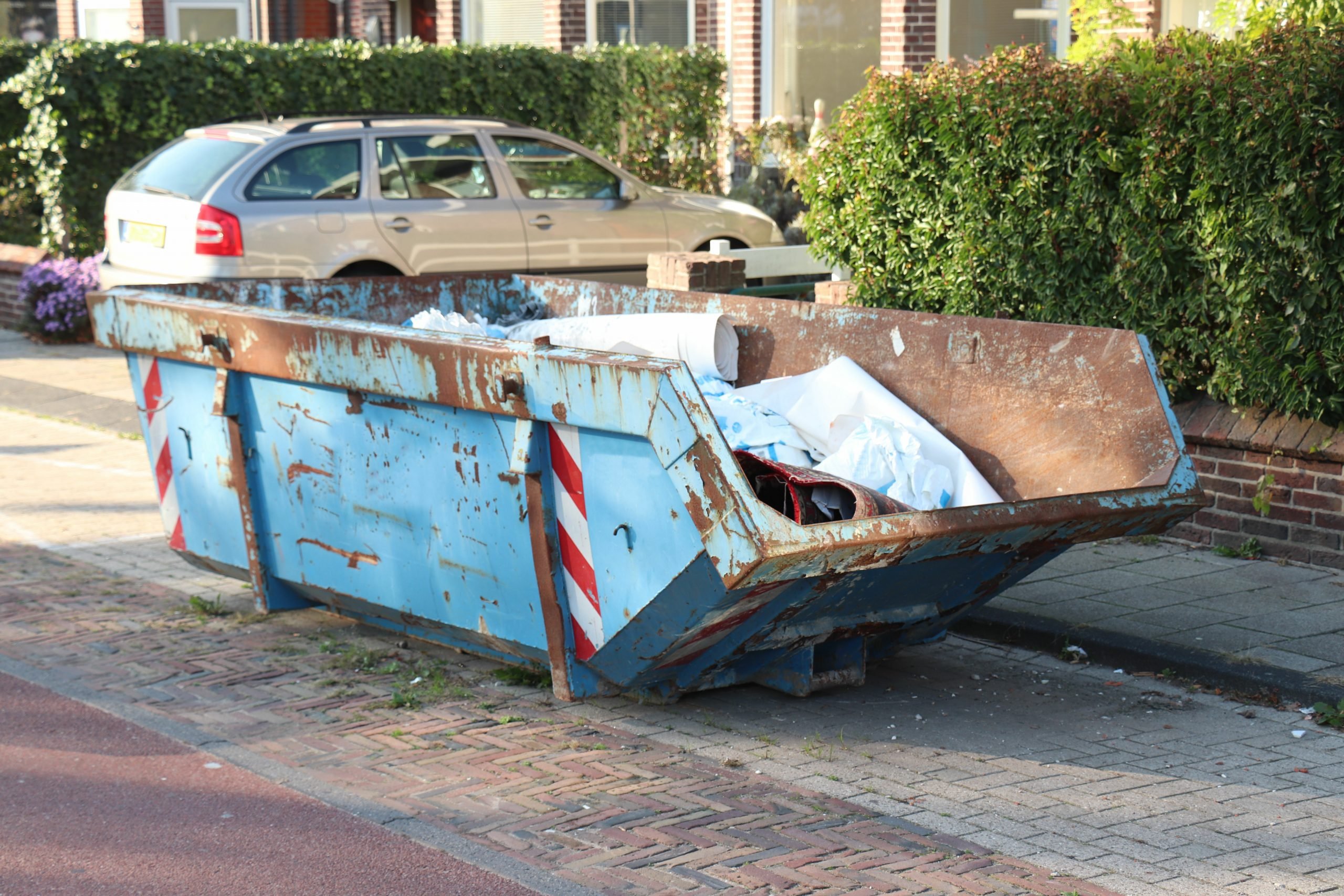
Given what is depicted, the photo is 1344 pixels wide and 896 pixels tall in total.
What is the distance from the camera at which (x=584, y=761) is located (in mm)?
4906

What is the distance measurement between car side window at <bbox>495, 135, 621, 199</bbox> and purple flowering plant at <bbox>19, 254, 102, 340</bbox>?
4.39 metres

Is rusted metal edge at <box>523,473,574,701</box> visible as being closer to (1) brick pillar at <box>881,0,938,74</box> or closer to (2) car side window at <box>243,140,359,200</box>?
(2) car side window at <box>243,140,359,200</box>

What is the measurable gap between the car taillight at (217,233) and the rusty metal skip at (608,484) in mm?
4541

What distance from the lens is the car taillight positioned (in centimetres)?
1096

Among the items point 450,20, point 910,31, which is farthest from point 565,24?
point 910,31

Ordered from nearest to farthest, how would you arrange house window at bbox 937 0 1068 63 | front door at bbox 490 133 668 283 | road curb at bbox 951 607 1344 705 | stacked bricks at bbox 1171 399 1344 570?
road curb at bbox 951 607 1344 705, stacked bricks at bbox 1171 399 1344 570, front door at bbox 490 133 668 283, house window at bbox 937 0 1068 63

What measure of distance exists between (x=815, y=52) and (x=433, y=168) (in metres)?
5.32

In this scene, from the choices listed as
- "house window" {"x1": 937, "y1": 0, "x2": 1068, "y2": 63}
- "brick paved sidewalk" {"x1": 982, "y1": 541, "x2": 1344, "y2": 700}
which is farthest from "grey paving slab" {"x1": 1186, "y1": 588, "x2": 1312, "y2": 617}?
"house window" {"x1": 937, "y1": 0, "x2": 1068, "y2": 63}

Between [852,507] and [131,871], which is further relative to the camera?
[852,507]

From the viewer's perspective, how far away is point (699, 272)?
8922 mm

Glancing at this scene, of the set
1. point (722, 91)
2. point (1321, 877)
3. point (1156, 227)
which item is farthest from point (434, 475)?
point (722, 91)

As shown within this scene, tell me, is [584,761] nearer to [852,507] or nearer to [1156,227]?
[852,507]

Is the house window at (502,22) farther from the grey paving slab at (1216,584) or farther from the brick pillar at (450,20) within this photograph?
the grey paving slab at (1216,584)

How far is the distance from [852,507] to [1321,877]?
1.62 metres
